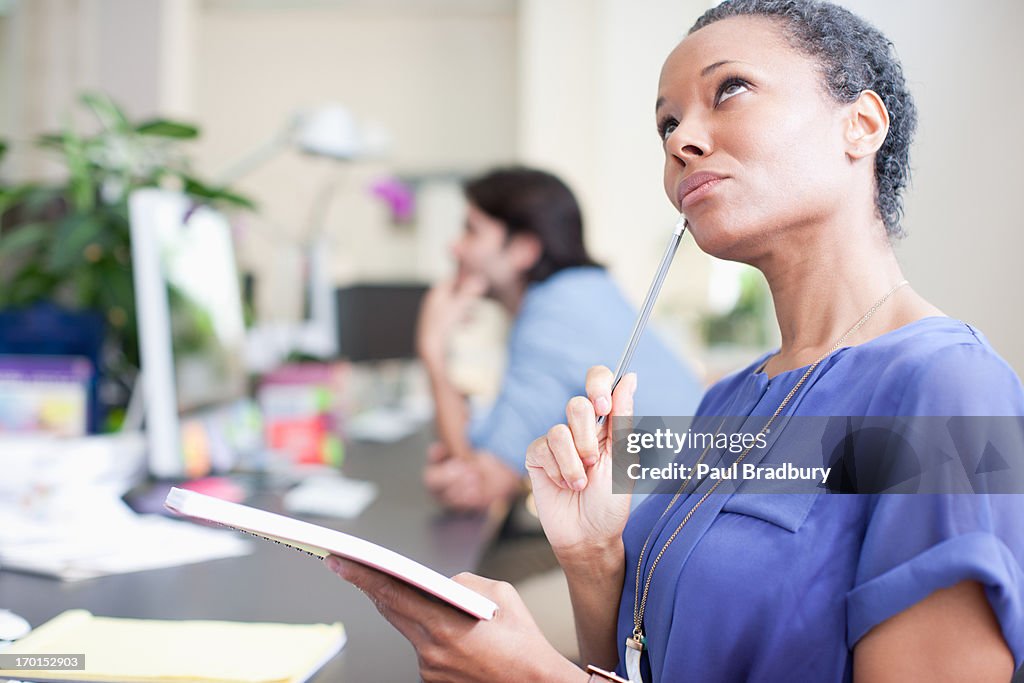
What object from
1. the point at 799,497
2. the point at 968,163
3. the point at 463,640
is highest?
the point at 968,163

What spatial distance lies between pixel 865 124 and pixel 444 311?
1579 millimetres

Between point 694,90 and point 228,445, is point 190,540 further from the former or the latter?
point 694,90

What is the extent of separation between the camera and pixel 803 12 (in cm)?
65

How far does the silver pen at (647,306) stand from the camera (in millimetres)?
680

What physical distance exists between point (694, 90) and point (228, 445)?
1.14m

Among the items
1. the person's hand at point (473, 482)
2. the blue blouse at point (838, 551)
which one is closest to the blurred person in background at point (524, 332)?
the person's hand at point (473, 482)

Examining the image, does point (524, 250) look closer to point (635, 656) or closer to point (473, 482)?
point (473, 482)

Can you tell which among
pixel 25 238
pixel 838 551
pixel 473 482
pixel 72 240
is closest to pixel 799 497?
pixel 838 551

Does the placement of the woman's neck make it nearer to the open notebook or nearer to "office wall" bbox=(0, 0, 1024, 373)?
the open notebook

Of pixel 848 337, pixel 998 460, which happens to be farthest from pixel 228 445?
pixel 998 460

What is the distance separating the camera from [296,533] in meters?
0.54

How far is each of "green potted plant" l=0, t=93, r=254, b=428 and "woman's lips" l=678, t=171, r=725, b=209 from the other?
1054mm

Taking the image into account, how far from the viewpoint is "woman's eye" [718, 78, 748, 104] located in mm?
644

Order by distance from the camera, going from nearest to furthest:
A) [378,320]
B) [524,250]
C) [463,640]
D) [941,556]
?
[941,556], [463,640], [524,250], [378,320]
